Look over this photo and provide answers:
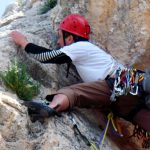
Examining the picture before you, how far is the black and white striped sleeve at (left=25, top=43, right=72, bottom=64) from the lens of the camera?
24.2 ft

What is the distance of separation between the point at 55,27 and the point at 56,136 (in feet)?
10.6

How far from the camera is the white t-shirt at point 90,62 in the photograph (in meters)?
7.49

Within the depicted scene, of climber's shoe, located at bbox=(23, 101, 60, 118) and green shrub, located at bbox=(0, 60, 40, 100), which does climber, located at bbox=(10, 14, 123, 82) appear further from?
climber's shoe, located at bbox=(23, 101, 60, 118)

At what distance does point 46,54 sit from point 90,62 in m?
0.75

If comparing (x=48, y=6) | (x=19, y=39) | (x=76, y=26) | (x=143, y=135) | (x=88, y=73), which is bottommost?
(x=143, y=135)

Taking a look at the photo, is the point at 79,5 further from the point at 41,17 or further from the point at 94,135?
the point at 94,135

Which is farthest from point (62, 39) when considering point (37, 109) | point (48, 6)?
point (48, 6)

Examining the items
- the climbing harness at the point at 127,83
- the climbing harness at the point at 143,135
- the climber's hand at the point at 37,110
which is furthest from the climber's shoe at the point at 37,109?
the climbing harness at the point at 143,135

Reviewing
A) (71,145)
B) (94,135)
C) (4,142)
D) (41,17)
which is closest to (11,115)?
(4,142)

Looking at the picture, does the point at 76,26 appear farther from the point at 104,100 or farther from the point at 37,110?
the point at 37,110

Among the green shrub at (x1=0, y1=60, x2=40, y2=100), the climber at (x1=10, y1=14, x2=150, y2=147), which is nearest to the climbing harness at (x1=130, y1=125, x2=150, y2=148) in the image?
the climber at (x1=10, y1=14, x2=150, y2=147)

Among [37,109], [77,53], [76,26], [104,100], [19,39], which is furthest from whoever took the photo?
[76,26]

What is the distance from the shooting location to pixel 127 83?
6.98 meters

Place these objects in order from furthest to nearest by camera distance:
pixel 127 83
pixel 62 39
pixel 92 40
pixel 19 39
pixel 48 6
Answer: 1. pixel 48 6
2. pixel 92 40
3. pixel 62 39
4. pixel 19 39
5. pixel 127 83
